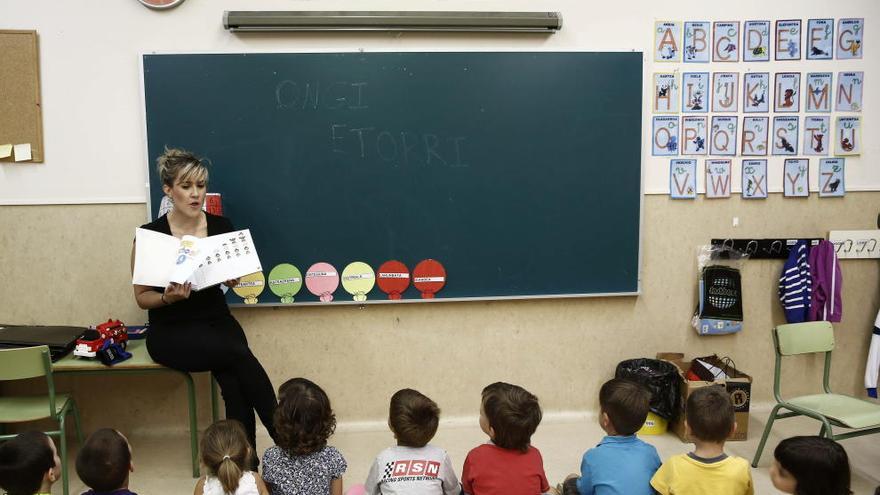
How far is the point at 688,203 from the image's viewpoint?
3.52 m

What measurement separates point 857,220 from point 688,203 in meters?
1.01

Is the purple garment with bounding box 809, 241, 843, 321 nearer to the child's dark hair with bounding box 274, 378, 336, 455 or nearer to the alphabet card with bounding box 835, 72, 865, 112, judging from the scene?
the alphabet card with bounding box 835, 72, 865, 112

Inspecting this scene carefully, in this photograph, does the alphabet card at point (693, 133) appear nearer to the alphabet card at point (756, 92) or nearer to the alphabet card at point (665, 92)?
the alphabet card at point (665, 92)

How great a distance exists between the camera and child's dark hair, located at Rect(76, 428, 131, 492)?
65.1 inches

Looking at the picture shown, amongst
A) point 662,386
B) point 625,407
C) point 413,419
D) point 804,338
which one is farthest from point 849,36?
point 413,419

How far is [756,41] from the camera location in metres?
3.44

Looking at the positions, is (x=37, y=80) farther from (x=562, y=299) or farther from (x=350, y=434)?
(x=562, y=299)

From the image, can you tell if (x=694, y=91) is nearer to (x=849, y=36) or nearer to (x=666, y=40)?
(x=666, y=40)

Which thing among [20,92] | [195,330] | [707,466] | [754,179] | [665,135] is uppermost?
[20,92]

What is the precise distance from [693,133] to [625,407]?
2031mm

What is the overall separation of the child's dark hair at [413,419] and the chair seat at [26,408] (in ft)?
5.56

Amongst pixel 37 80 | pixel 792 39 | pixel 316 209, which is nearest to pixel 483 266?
pixel 316 209

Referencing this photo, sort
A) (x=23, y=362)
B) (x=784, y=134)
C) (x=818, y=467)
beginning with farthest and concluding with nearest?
(x=784, y=134), (x=23, y=362), (x=818, y=467)

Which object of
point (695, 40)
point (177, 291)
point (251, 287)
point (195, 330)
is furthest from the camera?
point (695, 40)
